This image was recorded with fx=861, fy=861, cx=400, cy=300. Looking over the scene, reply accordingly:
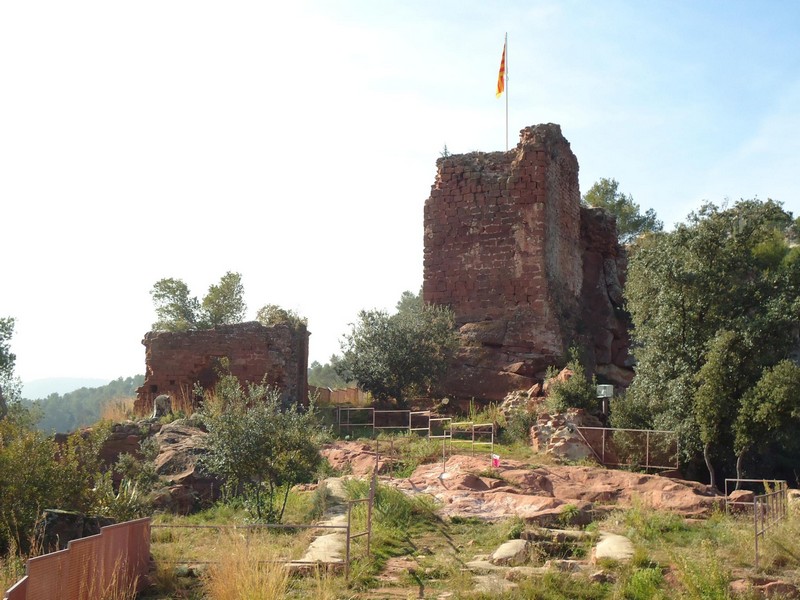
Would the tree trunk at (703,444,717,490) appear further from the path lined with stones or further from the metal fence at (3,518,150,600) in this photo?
the metal fence at (3,518,150,600)

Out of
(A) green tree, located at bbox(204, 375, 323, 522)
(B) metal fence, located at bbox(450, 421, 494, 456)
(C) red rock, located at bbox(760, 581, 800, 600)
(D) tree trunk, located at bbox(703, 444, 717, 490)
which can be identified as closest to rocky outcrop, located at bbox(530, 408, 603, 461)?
(B) metal fence, located at bbox(450, 421, 494, 456)

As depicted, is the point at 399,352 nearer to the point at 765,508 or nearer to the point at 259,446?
the point at 259,446

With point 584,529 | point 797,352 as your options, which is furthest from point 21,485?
point 797,352

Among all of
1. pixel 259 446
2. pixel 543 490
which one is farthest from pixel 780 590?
pixel 259 446

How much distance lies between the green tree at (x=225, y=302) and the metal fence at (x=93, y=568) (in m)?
24.3

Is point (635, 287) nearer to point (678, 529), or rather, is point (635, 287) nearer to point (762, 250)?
point (762, 250)

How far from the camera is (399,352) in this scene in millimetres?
23047

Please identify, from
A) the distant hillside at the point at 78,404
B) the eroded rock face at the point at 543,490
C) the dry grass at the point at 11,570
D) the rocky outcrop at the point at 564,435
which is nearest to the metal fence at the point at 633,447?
the rocky outcrop at the point at 564,435

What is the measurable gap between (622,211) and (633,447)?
2677cm

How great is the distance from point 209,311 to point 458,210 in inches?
539

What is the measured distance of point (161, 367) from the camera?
24.5 metres

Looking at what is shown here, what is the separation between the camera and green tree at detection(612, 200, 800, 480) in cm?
1717

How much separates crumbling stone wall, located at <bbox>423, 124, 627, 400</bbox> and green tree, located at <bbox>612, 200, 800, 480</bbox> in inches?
198

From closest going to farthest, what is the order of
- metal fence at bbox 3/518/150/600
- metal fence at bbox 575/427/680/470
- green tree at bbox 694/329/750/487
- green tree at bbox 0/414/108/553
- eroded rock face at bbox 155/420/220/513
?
metal fence at bbox 3/518/150/600, green tree at bbox 0/414/108/553, eroded rock face at bbox 155/420/220/513, green tree at bbox 694/329/750/487, metal fence at bbox 575/427/680/470
